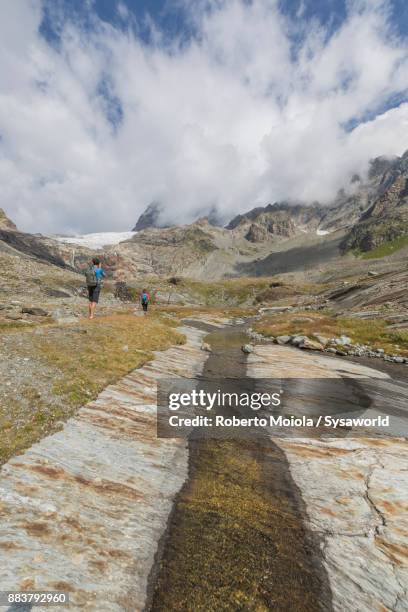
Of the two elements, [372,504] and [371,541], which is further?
[372,504]

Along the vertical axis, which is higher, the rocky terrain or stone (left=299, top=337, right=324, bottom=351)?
stone (left=299, top=337, right=324, bottom=351)

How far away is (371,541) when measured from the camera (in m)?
7.13

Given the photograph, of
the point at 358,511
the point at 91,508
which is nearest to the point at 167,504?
the point at 91,508

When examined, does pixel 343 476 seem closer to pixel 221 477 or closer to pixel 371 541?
pixel 371 541

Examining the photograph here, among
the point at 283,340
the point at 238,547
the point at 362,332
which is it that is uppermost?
the point at 362,332

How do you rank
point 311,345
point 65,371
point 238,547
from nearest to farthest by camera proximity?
point 238,547, point 65,371, point 311,345

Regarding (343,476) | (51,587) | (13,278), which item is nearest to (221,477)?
(343,476)

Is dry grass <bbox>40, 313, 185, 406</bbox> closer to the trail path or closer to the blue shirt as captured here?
the trail path

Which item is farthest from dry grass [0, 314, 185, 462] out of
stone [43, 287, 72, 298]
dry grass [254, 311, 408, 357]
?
stone [43, 287, 72, 298]

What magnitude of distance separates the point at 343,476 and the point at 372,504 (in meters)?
1.31

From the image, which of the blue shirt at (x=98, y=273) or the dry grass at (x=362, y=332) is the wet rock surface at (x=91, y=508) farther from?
the dry grass at (x=362, y=332)

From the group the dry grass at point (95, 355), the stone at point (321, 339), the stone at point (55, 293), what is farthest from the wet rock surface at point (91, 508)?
the stone at point (55, 293)

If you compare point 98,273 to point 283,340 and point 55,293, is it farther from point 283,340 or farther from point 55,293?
point 55,293

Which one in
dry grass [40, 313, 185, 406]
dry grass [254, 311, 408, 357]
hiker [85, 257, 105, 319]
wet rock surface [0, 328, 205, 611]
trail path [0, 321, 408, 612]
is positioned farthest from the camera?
dry grass [254, 311, 408, 357]
